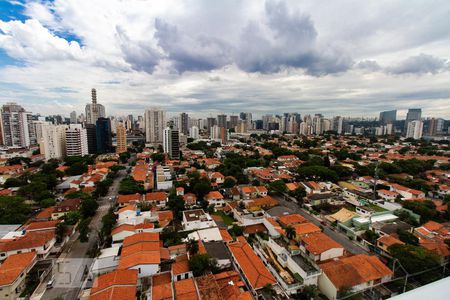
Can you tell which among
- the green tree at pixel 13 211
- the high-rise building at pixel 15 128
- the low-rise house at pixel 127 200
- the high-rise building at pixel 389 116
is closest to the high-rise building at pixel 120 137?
the high-rise building at pixel 15 128

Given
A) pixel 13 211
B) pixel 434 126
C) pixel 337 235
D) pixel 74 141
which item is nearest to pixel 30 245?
pixel 13 211

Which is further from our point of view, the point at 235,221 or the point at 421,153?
the point at 421,153

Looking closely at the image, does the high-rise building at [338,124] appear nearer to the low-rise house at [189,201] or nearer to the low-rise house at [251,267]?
the low-rise house at [189,201]

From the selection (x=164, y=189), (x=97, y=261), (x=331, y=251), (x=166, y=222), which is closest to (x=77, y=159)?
(x=164, y=189)

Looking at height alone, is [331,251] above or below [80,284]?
above

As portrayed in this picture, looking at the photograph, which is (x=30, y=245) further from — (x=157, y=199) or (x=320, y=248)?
(x=320, y=248)

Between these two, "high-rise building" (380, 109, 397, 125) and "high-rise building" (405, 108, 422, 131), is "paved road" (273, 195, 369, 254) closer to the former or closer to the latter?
"high-rise building" (405, 108, 422, 131)

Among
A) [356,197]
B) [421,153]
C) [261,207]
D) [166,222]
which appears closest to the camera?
[166,222]

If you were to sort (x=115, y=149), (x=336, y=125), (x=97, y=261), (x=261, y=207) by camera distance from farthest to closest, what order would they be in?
(x=336, y=125) → (x=115, y=149) → (x=261, y=207) → (x=97, y=261)

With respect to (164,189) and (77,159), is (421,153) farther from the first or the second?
(77,159)
